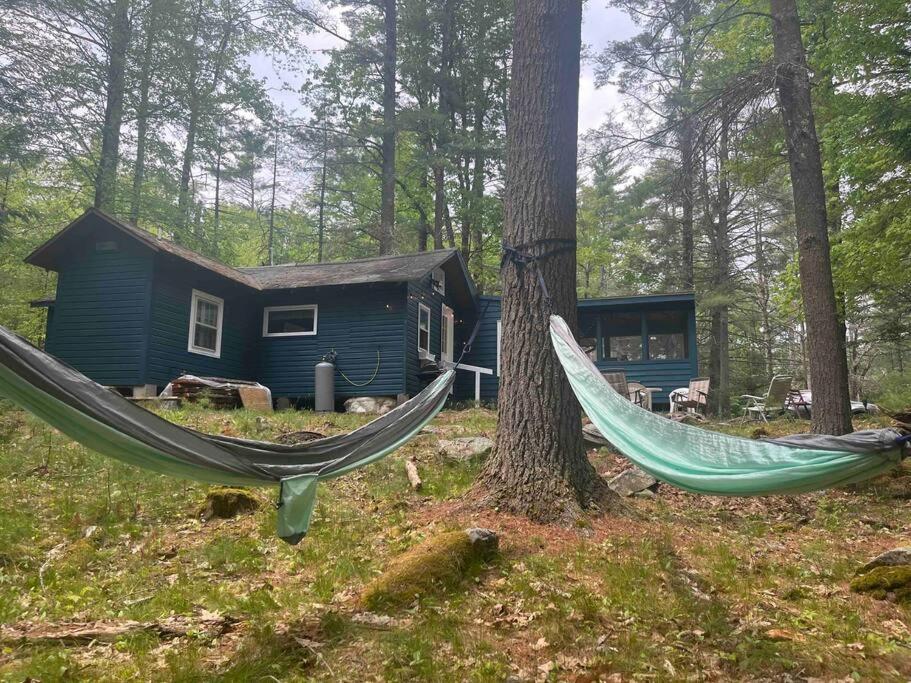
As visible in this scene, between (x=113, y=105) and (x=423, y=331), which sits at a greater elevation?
(x=113, y=105)

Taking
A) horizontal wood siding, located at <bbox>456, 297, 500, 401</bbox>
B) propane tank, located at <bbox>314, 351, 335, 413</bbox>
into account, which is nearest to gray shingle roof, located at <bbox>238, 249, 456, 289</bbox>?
propane tank, located at <bbox>314, 351, 335, 413</bbox>

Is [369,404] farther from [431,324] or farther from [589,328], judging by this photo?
[589,328]

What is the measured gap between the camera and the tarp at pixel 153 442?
6.89 feet

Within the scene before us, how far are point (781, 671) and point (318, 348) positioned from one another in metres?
10.6

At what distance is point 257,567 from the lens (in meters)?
3.50

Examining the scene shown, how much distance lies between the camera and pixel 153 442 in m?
2.27

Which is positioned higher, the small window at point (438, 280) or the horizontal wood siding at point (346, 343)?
the small window at point (438, 280)

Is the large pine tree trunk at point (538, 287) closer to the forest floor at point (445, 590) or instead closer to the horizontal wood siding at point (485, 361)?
the forest floor at point (445, 590)

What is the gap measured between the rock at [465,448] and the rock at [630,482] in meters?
1.33

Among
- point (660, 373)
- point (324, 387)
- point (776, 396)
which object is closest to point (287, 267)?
point (324, 387)

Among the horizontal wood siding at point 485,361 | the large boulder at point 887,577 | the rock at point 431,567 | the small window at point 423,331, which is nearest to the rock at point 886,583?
the large boulder at point 887,577

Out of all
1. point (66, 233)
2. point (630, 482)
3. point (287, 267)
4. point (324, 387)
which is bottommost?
point (630, 482)

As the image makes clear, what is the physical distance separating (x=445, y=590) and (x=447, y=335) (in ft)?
38.3

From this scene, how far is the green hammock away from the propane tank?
8845 mm
